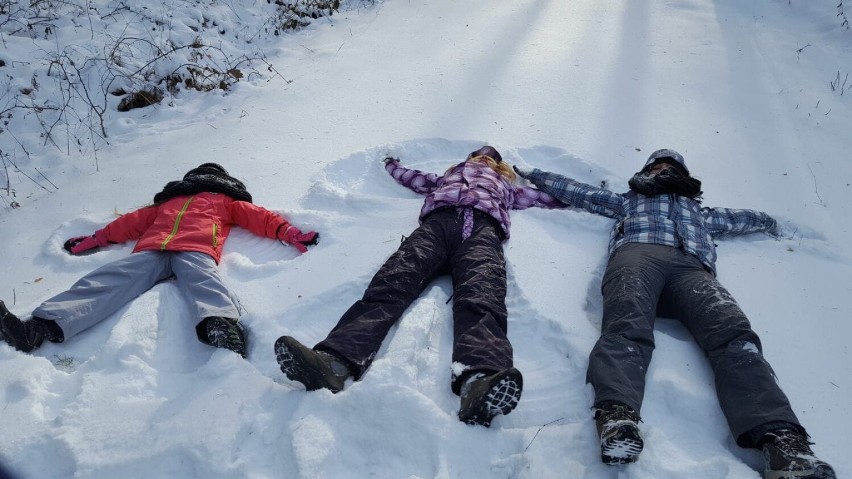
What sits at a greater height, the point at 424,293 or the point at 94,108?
the point at 94,108

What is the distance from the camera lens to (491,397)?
1984 mm

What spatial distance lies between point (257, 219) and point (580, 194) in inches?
89.6

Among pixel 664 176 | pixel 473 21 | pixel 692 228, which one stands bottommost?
pixel 692 228

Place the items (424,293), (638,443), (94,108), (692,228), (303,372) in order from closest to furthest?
(638,443)
(303,372)
(424,293)
(692,228)
(94,108)

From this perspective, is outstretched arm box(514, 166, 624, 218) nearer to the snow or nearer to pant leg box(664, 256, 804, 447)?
the snow

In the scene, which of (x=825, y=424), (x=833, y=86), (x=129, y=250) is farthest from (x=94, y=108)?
(x=833, y=86)

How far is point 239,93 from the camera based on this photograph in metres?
5.17

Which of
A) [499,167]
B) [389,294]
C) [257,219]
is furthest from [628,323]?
[257,219]

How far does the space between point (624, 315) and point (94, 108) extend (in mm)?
4964

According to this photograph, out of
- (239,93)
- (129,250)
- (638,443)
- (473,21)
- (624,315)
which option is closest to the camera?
(638,443)

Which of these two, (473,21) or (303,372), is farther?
(473,21)

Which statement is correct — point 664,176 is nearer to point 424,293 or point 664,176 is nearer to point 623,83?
point 424,293

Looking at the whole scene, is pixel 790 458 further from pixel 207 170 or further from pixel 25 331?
pixel 207 170

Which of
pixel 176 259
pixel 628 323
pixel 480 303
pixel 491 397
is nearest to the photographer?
pixel 491 397
